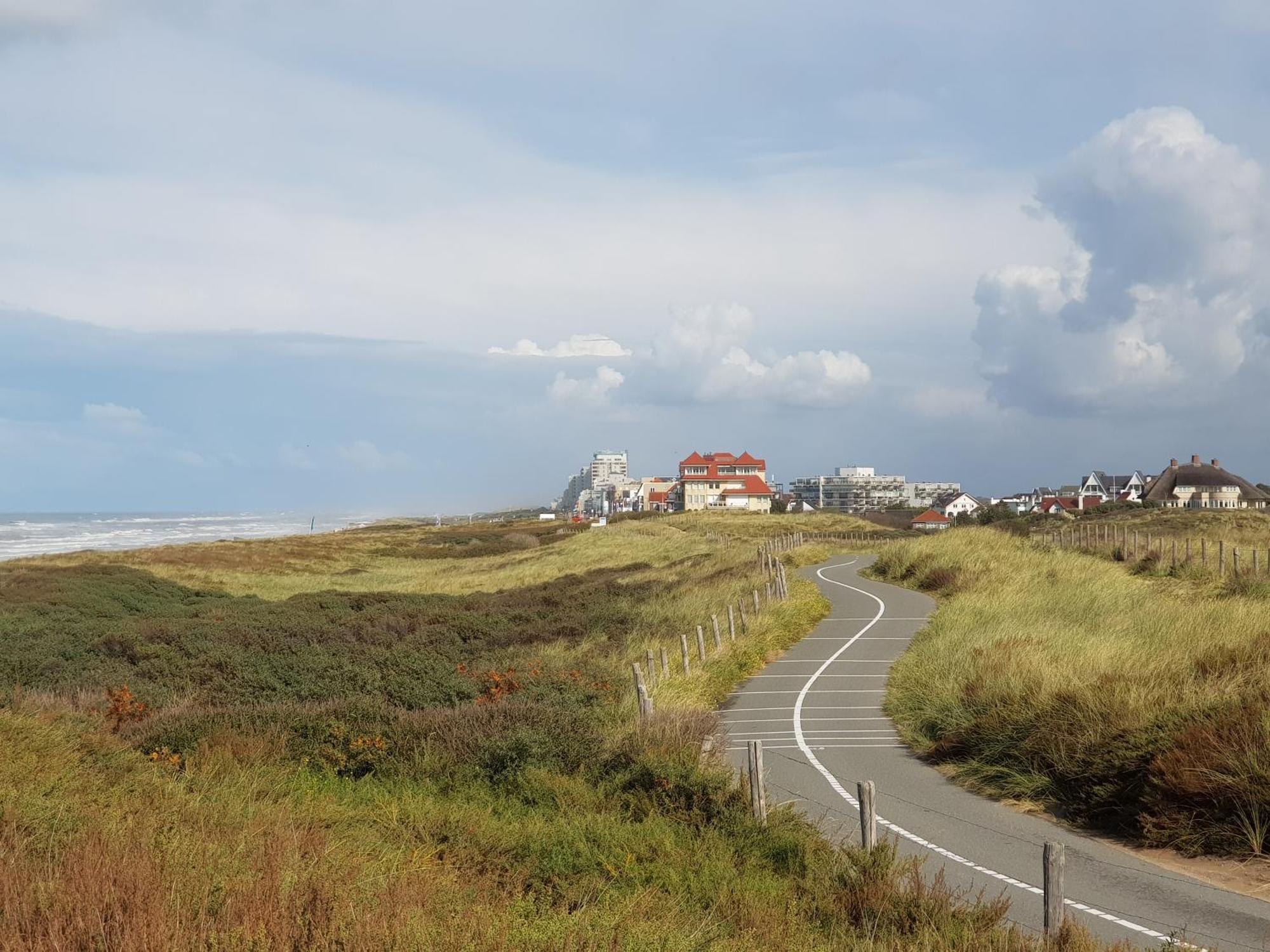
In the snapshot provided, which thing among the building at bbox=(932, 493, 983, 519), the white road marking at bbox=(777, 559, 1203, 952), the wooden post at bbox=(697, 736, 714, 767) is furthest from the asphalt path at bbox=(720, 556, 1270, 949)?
the building at bbox=(932, 493, 983, 519)

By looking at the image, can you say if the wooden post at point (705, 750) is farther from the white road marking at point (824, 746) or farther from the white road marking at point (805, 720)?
the white road marking at point (805, 720)

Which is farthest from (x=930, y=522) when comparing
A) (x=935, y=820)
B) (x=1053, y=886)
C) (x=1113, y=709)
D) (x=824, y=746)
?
(x=1053, y=886)

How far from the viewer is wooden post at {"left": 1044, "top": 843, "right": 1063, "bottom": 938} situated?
6961 mm

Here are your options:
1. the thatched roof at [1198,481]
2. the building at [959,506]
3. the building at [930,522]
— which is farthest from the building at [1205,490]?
the building at [959,506]

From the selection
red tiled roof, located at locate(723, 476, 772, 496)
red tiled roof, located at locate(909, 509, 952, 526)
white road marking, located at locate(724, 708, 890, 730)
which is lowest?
white road marking, located at locate(724, 708, 890, 730)

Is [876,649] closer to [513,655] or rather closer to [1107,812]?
[513,655]

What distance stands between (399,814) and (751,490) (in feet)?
519

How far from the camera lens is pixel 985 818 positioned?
1187cm

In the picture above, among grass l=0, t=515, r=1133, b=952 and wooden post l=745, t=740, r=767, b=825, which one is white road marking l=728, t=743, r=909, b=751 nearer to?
grass l=0, t=515, r=1133, b=952

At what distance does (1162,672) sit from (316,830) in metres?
11.7

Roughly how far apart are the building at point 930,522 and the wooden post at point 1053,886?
118655mm

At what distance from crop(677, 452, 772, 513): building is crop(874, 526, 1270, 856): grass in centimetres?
13215

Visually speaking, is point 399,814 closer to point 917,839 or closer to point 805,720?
point 917,839

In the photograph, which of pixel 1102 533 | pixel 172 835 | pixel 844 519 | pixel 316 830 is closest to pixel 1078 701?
pixel 316 830
